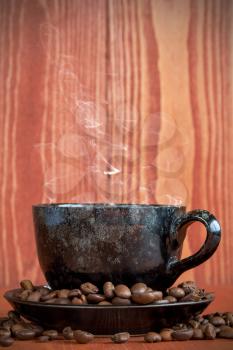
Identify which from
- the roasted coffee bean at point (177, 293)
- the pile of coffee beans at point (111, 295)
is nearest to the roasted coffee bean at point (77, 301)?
the pile of coffee beans at point (111, 295)

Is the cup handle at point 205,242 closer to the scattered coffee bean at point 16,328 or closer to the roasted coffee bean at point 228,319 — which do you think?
the roasted coffee bean at point 228,319

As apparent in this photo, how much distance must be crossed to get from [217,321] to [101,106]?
0.79 metres

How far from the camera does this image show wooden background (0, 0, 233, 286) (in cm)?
155

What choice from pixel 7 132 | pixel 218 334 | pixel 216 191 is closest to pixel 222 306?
pixel 218 334

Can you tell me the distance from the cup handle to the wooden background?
70 centimetres

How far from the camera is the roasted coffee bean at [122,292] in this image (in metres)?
0.77

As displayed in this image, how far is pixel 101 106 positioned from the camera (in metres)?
1.55

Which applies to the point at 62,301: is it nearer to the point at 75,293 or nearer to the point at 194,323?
the point at 75,293

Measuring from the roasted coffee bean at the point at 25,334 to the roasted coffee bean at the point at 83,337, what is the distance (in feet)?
0.16

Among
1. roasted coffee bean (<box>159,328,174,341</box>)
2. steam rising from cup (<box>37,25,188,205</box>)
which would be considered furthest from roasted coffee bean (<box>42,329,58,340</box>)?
steam rising from cup (<box>37,25,188,205</box>)

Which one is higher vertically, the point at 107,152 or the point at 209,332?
the point at 107,152

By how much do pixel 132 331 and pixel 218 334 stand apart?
0.09m

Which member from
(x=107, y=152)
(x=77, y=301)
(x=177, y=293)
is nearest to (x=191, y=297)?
(x=177, y=293)

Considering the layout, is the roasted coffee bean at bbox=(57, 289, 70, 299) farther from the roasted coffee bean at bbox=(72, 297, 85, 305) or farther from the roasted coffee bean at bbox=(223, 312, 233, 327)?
the roasted coffee bean at bbox=(223, 312, 233, 327)
